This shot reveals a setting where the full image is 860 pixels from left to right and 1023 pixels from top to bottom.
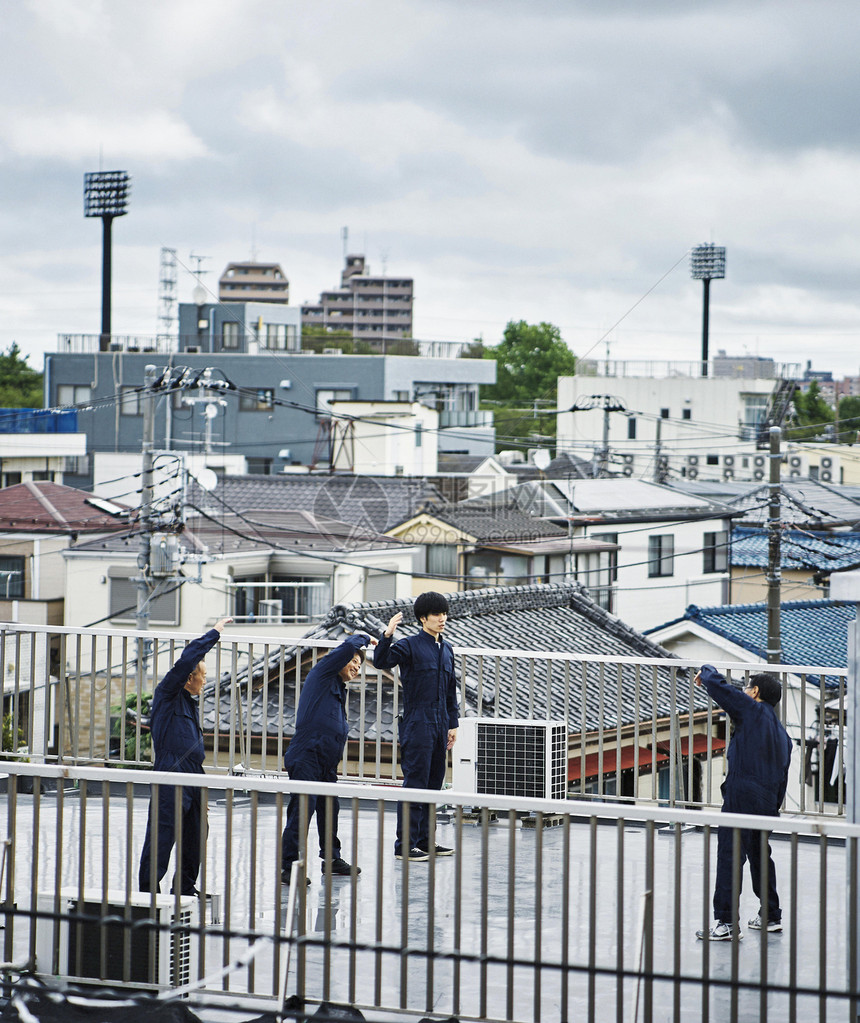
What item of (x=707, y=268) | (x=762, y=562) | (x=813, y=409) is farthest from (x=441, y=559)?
(x=813, y=409)

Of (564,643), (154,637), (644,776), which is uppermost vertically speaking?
(154,637)

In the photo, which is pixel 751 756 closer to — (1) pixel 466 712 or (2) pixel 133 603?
(1) pixel 466 712

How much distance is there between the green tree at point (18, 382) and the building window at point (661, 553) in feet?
150

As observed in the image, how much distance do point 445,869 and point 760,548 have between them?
30.7m

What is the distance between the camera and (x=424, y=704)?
6.48 meters

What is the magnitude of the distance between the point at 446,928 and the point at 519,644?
1010 cm

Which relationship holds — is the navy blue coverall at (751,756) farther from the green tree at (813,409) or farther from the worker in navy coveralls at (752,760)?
the green tree at (813,409)

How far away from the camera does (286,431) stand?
2069 inches

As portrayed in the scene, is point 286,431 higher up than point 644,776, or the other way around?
point 286,431

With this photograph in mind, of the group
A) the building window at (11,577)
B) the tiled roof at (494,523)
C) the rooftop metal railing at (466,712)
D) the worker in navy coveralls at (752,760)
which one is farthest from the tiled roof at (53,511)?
the worker in navy coveralls at (752,760)

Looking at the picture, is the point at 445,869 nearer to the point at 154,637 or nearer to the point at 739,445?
the point at 154,637

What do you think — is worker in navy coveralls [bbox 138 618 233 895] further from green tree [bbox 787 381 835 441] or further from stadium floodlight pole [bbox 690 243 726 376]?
green tree [bbox 787 381 835 441]

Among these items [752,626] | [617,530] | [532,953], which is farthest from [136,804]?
[617,530]

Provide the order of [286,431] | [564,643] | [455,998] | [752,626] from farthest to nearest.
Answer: [286,431] < [752,626] < [564,643] < [455,998]
